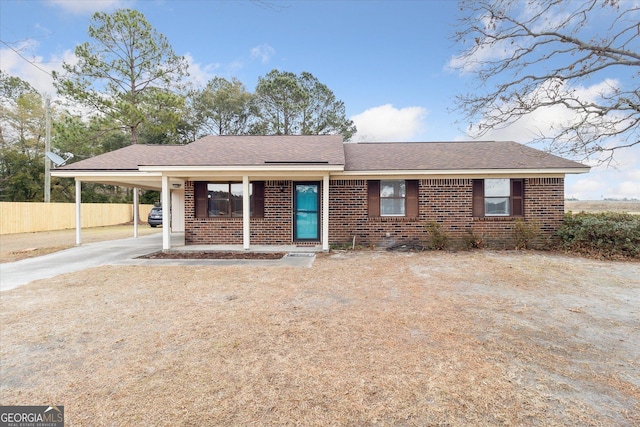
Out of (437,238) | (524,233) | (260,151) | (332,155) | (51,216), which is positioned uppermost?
(260,151)

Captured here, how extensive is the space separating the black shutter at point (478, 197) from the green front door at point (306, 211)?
5.36 meters

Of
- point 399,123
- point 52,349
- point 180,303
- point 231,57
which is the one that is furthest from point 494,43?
point 399,123

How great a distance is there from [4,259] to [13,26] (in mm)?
8959

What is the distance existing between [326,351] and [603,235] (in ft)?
32.8

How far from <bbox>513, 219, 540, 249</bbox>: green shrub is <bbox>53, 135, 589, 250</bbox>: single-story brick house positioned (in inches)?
9.5

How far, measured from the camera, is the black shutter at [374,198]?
35.2ft

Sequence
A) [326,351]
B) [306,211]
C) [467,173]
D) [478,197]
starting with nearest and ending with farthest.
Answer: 1. [326,351]
2. [467,173]
3. [478,197]
4. [306,211]

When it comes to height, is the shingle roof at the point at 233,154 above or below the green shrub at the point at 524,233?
above

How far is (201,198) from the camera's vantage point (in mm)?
10891

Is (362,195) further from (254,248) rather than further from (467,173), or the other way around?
(254,248)

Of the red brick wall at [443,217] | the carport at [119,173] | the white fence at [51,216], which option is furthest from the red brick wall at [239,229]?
the white fence at [51,216]

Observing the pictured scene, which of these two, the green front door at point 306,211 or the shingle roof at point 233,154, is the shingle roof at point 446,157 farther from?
the green front door at point 306,211

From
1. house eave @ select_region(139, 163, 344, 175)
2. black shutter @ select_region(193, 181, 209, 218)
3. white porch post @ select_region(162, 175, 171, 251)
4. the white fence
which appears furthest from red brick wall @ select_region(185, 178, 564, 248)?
the white fence

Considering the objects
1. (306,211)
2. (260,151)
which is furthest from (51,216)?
(306,211)
